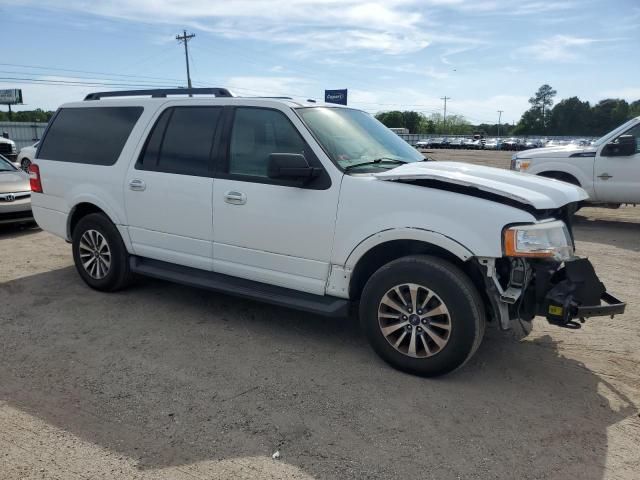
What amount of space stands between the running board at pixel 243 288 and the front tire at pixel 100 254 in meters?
0.18

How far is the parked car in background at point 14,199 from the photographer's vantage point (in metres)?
8.30

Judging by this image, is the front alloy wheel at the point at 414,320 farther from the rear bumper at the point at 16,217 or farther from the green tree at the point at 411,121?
the green tree at the point at 411,121

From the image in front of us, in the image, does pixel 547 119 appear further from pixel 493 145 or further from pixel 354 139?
pixel 354 139

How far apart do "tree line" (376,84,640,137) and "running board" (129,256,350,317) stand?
89.6 m

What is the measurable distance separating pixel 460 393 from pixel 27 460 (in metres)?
2.64

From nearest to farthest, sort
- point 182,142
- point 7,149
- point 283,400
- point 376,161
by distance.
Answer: point 283,400
point 376,161
point 182,142
point 7,149

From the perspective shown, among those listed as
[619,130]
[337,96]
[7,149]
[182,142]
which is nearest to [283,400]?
[182,142]

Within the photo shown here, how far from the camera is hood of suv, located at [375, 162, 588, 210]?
3.44 m

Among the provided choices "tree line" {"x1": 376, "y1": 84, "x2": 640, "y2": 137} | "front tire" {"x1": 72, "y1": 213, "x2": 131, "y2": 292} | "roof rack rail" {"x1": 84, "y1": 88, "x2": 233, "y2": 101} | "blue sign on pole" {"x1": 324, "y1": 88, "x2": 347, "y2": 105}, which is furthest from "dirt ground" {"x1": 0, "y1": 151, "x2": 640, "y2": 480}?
"tree line" {"x1": 376, "y1": 84, "x2": 640, "y2": 137}

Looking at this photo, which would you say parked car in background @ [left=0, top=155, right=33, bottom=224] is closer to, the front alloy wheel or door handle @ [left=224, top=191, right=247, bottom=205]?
door handle @ [left=224, top=191, right=247, bottom=205]

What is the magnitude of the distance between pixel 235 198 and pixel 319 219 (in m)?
0.82

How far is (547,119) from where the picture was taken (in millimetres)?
128250

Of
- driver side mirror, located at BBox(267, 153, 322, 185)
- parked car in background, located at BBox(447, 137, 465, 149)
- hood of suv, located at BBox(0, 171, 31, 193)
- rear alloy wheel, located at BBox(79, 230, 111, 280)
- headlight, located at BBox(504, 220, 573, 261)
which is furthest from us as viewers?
parked car in background, located at BBox(447, 137, 465, 149)

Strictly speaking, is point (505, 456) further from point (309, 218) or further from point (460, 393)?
point (309, 218)
